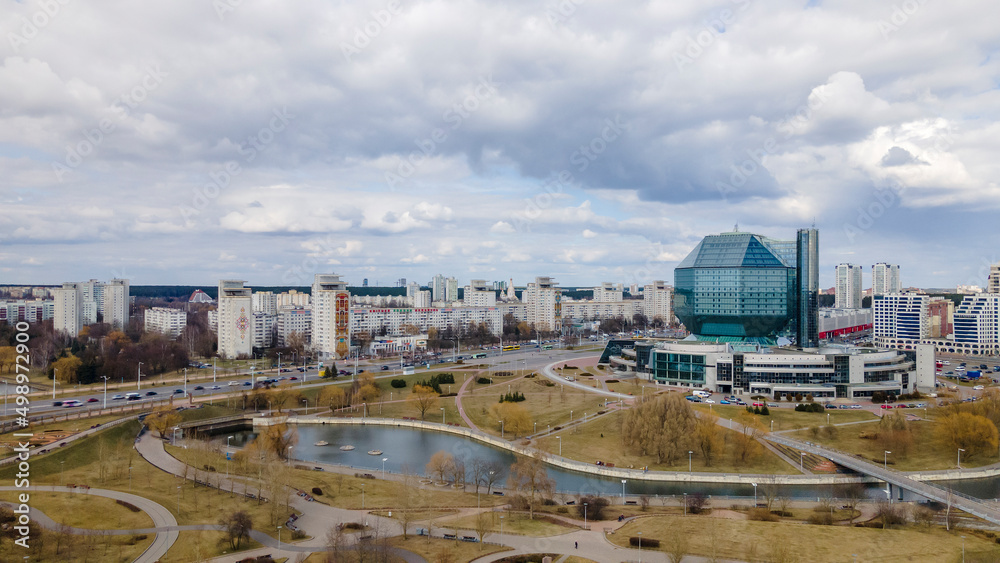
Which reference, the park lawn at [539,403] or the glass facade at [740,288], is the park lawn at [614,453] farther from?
the glass facade at [740,288]

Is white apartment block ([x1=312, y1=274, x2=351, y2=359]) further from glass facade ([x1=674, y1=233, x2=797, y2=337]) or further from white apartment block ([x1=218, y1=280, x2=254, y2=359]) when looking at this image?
glass facade ([x1=674, y1=233, x2=797, y2=337])

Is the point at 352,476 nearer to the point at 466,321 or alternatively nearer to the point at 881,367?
the point at 881,367

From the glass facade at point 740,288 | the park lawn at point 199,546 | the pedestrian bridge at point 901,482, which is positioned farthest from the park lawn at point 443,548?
the glass facade at point 740,288

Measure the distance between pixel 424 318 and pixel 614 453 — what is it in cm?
8503

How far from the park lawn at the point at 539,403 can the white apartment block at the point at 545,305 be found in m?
67.8

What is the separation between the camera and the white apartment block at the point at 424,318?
113125 millimetres

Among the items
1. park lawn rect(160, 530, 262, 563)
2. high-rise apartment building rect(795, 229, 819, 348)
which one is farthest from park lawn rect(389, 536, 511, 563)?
high-rise apartment building rect(795, 229, 819, 348)

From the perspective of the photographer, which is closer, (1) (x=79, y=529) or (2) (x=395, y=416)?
(1) (x=79, y=529)

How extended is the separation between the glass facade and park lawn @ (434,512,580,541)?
45267 mm

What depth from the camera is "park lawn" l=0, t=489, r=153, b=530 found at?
2594cm

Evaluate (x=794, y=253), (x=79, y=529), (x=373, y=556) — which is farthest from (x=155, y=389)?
(x=794, y=253)

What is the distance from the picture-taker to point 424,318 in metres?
122

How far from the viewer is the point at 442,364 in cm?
8056

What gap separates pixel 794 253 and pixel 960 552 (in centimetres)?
4830
